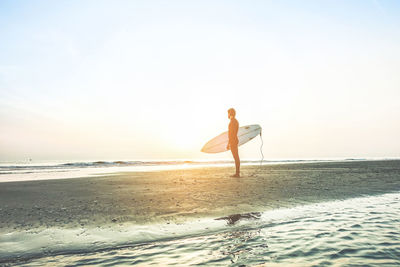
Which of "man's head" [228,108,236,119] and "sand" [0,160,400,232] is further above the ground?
"man's head" [228,108,236,119]

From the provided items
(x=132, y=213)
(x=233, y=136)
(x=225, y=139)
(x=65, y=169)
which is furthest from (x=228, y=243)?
(x=65, y=169)

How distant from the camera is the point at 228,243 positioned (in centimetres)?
366

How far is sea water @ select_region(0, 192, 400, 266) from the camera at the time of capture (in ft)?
10.2

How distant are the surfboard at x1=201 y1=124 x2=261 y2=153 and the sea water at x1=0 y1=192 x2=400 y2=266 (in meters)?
14.4

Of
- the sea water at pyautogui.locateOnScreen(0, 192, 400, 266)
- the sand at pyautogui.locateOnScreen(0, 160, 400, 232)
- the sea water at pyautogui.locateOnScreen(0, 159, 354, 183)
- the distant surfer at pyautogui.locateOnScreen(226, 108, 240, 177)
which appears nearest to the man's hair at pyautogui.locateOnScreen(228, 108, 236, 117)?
the distant surfer at pyautogui.locateOnScreen(226, 108, 240, 177)

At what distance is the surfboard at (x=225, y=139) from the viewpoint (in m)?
Answer: 19.8

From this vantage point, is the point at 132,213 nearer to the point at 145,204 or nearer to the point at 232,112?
the point at 145,204

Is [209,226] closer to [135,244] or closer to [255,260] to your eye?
[135,244]

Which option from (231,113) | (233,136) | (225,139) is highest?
(231,113)

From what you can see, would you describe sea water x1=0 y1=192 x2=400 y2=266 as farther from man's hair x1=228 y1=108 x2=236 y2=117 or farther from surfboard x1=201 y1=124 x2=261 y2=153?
surfboard x1=201 y1=124 x2=261 y2=153

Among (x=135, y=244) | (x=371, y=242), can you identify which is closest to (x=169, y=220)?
(x=135, y=244)

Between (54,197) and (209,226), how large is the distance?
5.39 meters

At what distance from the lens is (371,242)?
368cm

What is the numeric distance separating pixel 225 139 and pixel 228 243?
54.9 ft
